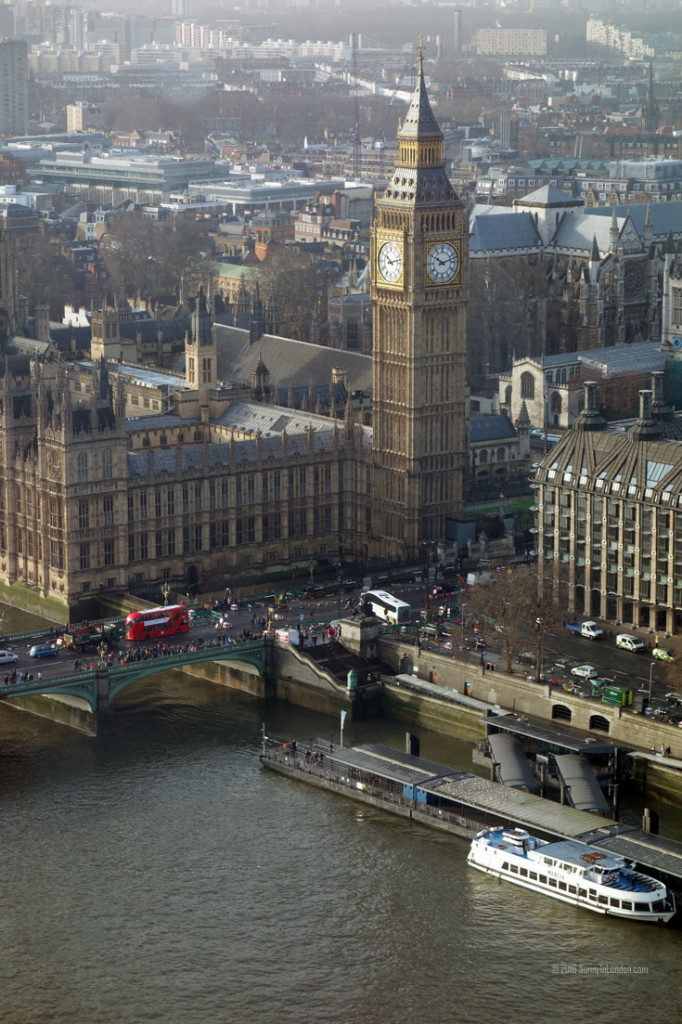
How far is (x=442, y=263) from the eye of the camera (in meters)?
146

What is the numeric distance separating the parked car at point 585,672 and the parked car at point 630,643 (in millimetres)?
4445

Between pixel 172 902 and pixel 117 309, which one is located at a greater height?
pixel 117 309

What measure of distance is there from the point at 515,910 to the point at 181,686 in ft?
122

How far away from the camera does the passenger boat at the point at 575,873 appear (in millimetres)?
97750

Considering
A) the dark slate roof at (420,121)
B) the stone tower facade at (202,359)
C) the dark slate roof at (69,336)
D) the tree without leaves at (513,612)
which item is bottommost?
the tree without leaves at (513,612)

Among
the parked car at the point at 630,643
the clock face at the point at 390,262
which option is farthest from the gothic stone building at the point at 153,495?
the parked car at the point at 630,643

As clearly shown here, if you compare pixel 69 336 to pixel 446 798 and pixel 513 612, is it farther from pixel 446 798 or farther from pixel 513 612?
pixel 446 798

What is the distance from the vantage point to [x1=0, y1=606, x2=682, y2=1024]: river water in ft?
299

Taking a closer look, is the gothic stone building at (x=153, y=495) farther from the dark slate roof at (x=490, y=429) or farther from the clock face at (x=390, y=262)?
the dark slate roof at (x=490, y=429)

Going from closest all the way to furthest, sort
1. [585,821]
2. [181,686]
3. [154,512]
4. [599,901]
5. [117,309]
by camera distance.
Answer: [599,901] < [585,821] < [181,686] < [154,512] < [117,309]

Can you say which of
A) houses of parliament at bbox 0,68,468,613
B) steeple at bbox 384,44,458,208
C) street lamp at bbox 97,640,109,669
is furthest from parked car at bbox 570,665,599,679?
steeple at bbox 384,44,458,208

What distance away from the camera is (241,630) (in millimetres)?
132875

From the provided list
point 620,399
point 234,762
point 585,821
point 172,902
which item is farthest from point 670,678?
point 620,399

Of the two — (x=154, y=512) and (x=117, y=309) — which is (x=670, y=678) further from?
(x=117, y=309)
